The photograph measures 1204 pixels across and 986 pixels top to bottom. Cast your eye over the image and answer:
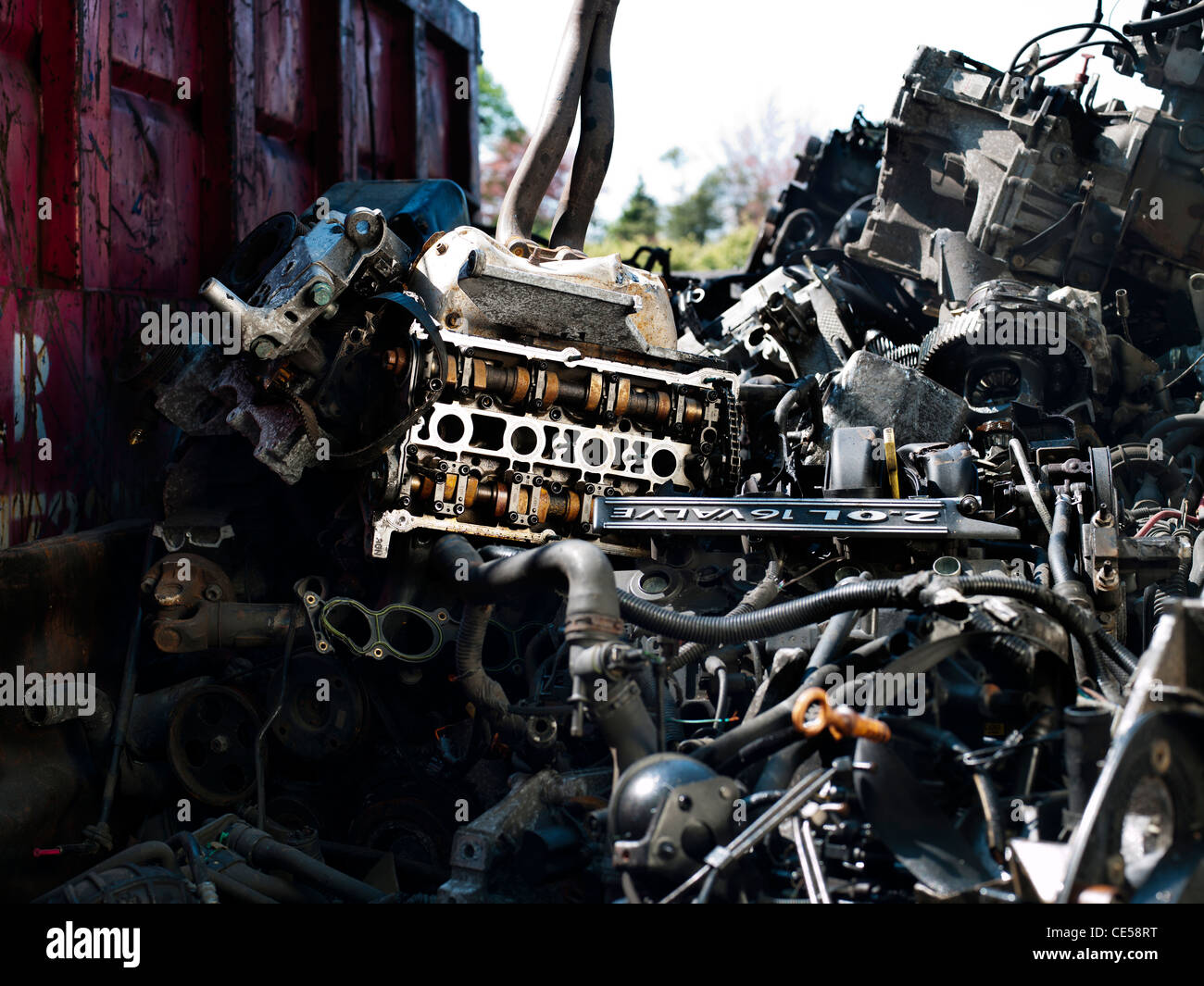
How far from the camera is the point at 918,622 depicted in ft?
9.33

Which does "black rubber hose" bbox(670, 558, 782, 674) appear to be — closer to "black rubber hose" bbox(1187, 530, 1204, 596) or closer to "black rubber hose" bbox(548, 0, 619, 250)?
"black rubber hose" bbox(1187, 530, 1204, 596)

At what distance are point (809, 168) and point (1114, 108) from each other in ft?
6.94

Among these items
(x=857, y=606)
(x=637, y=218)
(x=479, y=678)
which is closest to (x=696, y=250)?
(x=637, y=218)

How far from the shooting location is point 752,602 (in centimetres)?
346

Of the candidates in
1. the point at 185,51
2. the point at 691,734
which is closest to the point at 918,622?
the point at 691,734

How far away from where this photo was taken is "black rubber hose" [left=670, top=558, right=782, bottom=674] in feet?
10.8

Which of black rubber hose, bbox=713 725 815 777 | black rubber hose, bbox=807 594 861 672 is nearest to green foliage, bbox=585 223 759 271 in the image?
black rubber hose, bbox=807 594 861 672

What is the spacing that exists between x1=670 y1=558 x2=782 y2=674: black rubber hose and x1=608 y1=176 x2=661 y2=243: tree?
1775cm

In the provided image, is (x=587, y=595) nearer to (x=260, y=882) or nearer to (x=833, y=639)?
(x=833, y=639)

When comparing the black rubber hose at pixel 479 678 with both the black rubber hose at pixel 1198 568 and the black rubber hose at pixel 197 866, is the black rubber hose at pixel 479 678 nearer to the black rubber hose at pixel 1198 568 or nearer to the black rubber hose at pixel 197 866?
the black rubber hose at pixel 197 866

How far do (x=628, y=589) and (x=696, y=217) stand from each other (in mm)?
21723

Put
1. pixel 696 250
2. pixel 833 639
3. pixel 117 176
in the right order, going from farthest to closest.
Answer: pixel 696 250, pixel 117 176, pixel 833 639
